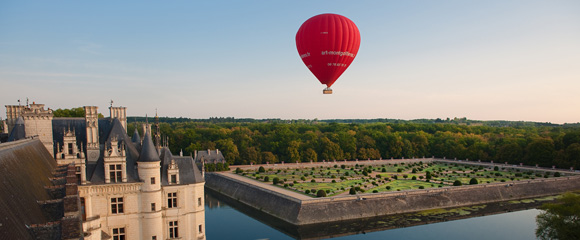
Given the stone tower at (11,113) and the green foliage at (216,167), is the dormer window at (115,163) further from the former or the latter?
the green foliage at (216,167)

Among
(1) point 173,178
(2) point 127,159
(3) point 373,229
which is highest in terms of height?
(2) point 127,159

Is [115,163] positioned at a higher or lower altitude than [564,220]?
higher

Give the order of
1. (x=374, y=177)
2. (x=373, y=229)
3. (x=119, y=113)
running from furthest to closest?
(x=374, y=177), (x=373, y=229), (x=119, y=113)

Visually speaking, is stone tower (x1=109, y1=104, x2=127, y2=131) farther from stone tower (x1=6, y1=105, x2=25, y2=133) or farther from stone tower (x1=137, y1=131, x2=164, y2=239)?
stone tower (x1=6, y1=105, x2=25, y2=133)

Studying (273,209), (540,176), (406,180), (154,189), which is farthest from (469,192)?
(154,189)

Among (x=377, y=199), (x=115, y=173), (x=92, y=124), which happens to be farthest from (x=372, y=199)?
(x=92, y=124)

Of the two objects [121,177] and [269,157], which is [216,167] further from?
[121,177]

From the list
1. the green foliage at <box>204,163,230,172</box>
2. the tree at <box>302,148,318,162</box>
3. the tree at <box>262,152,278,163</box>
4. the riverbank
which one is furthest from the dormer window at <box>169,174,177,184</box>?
the tree at <box>302,148,318,162</box>

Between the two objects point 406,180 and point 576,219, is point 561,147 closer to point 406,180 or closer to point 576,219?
point 406,180

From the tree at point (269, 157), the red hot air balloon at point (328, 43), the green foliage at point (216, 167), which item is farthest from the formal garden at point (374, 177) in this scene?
the red hot air balloon at point (328, 43)
